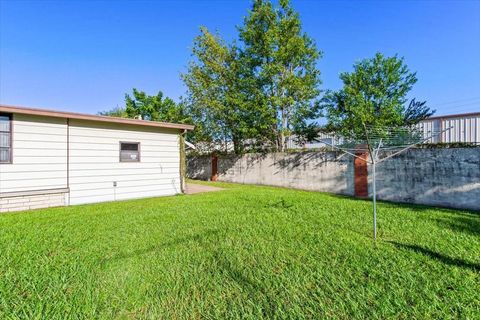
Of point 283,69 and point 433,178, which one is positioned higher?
point 283,69

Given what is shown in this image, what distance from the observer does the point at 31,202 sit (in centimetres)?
598

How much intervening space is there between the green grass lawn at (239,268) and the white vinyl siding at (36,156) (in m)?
1.45

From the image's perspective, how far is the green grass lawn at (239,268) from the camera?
6.37 feet

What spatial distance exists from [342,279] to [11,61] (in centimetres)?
1228

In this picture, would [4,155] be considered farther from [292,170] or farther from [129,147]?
[292,170]

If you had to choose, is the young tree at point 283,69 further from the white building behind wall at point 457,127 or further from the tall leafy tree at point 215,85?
the white building behind wall at point 457,127

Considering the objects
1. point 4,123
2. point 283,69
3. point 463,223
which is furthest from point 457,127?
point 4,123

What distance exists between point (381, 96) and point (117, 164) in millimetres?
8865

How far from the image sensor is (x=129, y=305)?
78.4 inches

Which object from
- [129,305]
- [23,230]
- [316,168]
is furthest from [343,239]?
[316,168]

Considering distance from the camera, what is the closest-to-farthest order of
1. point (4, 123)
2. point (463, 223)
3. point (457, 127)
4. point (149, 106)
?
point (463, 223) → point (4, 123) → point (457, 127) → point (149, 106)

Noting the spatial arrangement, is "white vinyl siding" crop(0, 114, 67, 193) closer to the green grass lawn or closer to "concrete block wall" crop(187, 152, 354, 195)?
the green grass lawn

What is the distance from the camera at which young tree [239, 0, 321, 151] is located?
10695 mm

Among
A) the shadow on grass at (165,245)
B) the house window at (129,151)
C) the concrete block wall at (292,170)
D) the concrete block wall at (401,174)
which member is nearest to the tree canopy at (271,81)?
the concrete block wall at (292,170)
